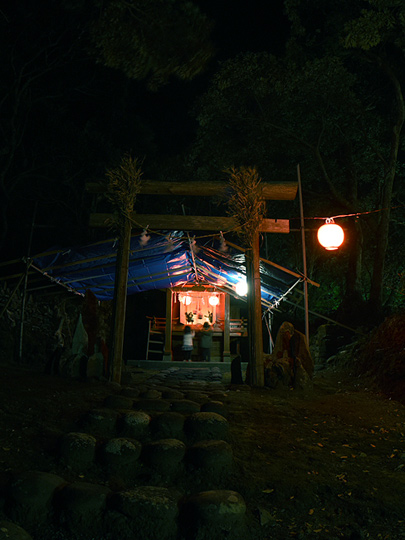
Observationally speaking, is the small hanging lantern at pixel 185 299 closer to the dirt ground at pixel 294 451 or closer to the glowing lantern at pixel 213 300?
the glowing lantern at pixel 213 300

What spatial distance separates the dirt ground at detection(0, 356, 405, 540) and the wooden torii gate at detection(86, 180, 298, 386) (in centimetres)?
98

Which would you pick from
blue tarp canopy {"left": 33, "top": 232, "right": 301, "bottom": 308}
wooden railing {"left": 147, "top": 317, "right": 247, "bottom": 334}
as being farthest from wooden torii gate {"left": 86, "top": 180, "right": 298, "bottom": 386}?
wooden railing {"left": 147, "top": 317, "right": 247, "bottom": 334}

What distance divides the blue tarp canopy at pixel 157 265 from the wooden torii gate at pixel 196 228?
76 centimetres

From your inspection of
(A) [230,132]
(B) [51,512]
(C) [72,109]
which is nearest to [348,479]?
(B) [51,512]

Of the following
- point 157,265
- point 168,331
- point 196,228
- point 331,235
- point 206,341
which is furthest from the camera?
point 168,331

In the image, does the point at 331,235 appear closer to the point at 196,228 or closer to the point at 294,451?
the point at 196,228

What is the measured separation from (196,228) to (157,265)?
4978mm

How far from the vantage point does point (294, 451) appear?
4.07 meters

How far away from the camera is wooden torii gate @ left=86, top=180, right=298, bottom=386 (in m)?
7.37

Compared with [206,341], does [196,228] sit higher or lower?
higher

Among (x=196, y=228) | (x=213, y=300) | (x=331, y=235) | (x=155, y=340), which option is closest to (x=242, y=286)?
(x=213, y=300)

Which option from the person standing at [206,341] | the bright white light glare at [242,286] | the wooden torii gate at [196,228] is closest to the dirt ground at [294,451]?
the wooden torii gate at [196,228]

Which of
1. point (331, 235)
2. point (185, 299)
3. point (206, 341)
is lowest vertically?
point (206, 341)

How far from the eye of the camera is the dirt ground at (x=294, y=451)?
9.68ft
